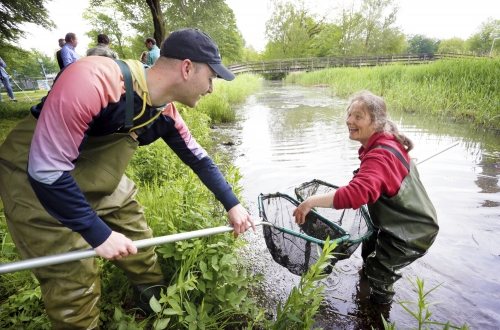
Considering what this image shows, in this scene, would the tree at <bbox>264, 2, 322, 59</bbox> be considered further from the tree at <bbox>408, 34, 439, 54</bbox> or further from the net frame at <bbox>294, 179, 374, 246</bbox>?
the tree at <bbox>408, 34, 439, 54</bbox>

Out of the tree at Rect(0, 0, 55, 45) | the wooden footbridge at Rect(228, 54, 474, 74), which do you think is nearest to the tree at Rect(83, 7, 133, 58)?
the wooden footbridge at Rect(228, 54, 474, 74)

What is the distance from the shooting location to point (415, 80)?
1090 centimetres

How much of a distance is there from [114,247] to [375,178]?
1.68 metres

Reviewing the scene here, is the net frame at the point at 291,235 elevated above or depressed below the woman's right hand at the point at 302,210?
below

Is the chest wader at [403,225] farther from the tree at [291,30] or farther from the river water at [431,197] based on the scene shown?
the tree at [291,30]

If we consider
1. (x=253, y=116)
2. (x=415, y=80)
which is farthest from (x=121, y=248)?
(x=415, y=80)

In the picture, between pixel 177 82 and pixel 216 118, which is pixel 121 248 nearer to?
pixel 177 82

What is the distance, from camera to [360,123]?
2361 millimetres

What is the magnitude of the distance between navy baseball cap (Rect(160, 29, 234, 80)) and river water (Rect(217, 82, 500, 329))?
1.94 m

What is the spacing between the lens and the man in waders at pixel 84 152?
1.27m

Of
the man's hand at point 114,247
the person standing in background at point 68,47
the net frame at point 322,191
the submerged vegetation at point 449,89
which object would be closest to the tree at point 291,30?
the submerged vegetation at point 449,89

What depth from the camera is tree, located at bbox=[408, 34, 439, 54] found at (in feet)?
247

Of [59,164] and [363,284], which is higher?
[59,164]

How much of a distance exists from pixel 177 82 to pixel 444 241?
355cm
